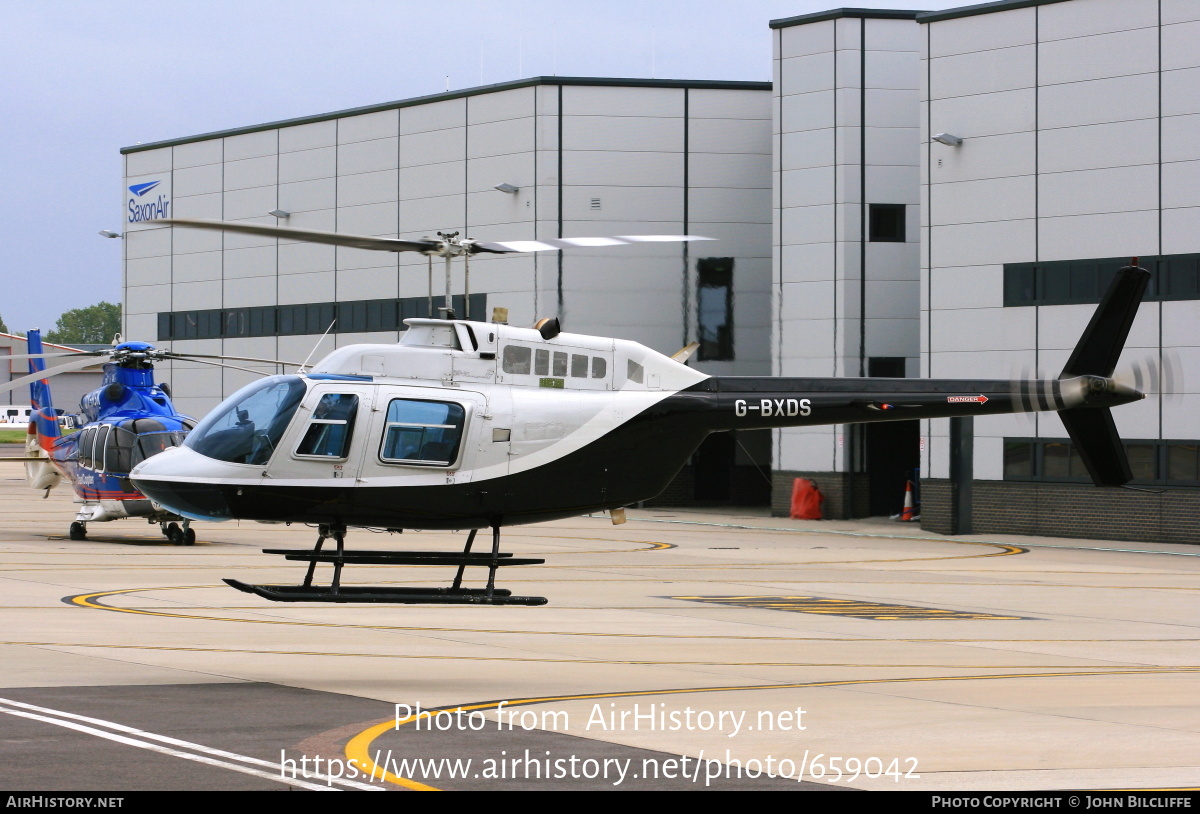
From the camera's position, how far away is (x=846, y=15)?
43.9 meters

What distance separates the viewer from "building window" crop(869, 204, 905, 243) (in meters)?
44.4

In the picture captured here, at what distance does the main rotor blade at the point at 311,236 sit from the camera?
13211 millimetres

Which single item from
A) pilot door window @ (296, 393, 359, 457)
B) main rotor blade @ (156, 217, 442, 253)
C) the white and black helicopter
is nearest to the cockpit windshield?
the white and black helicopter

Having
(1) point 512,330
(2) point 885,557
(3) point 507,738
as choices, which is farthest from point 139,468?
(2) point 885,557

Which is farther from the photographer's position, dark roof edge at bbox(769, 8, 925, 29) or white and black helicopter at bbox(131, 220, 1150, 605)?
dark roof edge at bbox(769, 8, 925, 29)

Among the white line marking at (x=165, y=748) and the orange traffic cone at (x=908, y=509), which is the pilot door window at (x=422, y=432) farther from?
the orange traffic cone at (x=908, y=509)

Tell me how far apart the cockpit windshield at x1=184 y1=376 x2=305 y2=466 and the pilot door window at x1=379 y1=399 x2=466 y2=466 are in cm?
102

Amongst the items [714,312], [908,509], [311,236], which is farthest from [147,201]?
[311,236]

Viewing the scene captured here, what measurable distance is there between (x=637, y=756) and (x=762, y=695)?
10.8 feet

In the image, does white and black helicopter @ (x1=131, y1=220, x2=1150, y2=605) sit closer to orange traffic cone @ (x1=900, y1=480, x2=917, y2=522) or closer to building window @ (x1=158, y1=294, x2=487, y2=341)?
orange traffic cone @ (x1=900, y1=480, x2=917, y2=522)

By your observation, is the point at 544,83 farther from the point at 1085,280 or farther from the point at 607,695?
the point at 607,695

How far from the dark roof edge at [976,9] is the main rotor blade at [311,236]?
2858 centimetres

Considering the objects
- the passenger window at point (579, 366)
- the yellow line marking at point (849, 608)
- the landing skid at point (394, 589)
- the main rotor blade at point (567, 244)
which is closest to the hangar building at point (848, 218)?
the yellow line marking at point (849, 608)

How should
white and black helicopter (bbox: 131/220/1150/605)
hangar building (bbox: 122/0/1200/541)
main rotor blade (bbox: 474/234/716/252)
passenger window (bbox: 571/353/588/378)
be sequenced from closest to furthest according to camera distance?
main rotor blade (bbox: 474/234/716/252), white and black helicopter (bbox: 131/220/1150/605), passenger window (bbox: 571/353/588/378), hangar building (bbox: 122/0/1200/541)
